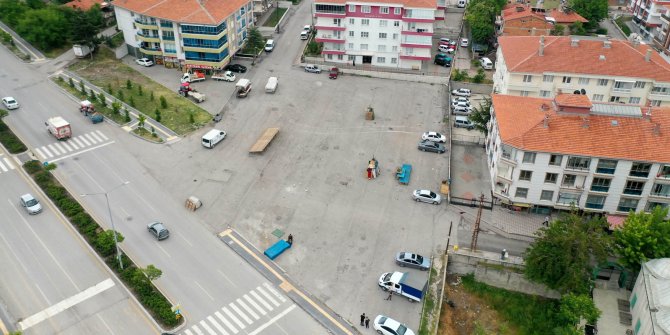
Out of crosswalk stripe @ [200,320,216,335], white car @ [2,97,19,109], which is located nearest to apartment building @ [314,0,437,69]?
white car @ [2,97,19,109]

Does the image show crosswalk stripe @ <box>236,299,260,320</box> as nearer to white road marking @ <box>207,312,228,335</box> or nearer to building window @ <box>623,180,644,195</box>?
white road marking @ <box>207,312,228,335</box>

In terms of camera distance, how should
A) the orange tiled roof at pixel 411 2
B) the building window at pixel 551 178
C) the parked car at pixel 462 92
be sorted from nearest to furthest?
1. the building window at pixel 551 178
2. the parked car at pixel 462 92
3. the orange tiled roof at pixel 411 2

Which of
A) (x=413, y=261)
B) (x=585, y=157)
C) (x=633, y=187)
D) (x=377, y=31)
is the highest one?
(x=377, y=31)

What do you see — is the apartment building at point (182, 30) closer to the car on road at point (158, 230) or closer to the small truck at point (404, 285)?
the car on road at point (158, 230)

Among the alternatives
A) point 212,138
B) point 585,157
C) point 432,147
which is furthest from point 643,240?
point 212,138

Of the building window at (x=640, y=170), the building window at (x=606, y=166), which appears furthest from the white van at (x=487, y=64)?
the building window at (x=640, y=170)

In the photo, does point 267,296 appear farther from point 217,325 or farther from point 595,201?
point 595,201

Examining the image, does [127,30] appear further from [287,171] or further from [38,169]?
[287,171]
